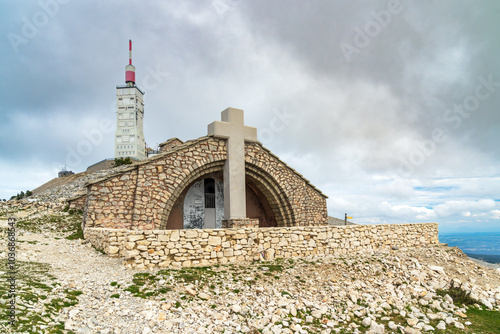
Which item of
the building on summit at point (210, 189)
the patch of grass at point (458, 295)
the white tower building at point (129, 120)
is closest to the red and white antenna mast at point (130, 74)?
the white tower building at point (129, 120)

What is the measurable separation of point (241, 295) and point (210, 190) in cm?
982

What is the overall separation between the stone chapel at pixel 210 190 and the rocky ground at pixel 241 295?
82.9 inches

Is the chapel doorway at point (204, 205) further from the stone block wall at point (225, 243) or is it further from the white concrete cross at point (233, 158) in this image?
the stone block wall at point (225, 243)

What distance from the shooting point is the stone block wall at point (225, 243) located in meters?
8.77

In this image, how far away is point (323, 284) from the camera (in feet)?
29.7

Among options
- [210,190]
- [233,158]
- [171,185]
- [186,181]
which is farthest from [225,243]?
[210,190]

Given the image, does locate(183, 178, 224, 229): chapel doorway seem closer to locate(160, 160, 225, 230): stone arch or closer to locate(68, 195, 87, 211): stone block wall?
locate(160, 160, 225, 230): stone arch

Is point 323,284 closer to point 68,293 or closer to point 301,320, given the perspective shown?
point 301,320

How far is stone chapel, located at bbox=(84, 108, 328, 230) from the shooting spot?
41.8ft

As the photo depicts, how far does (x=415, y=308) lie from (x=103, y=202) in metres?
11.3

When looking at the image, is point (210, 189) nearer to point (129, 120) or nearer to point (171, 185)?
point (171, 185)

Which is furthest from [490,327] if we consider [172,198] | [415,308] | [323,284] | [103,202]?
[103,202]

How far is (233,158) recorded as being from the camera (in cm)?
1512

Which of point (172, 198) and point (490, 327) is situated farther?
point (172, 198)
